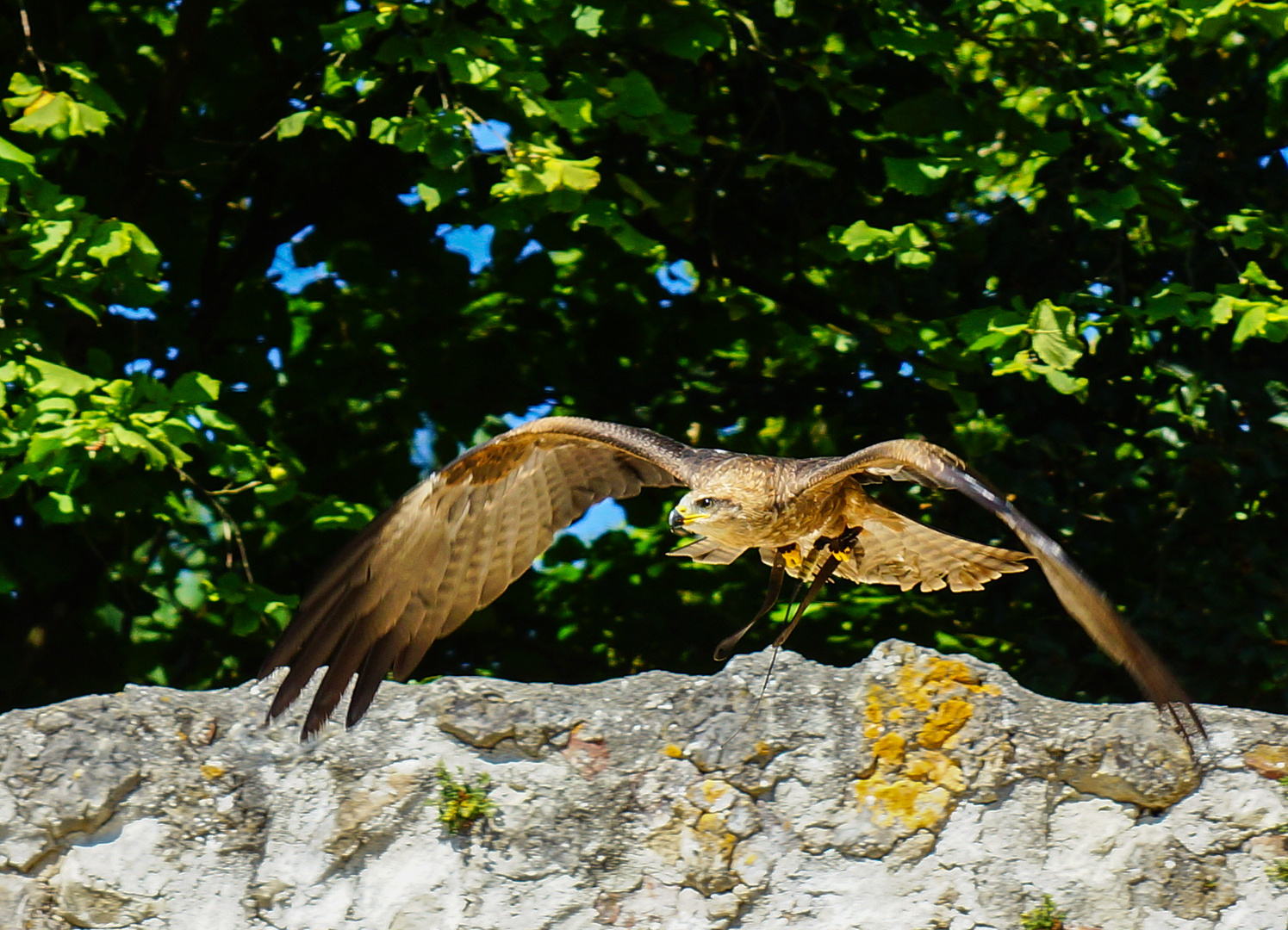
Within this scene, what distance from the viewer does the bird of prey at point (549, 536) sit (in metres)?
3.90

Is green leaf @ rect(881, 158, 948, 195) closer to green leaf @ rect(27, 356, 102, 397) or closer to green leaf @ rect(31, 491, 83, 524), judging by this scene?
green leaf @ rect(27, 356, 102, 397)

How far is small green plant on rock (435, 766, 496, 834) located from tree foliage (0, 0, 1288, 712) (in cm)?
121

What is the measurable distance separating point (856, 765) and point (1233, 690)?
6.46 ft

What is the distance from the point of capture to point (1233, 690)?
533 centimetres

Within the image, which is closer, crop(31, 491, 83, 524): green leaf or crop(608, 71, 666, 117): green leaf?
crop(31, 491, 83, 524): green leaf

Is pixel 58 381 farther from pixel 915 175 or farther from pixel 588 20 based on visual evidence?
pixel 915 175

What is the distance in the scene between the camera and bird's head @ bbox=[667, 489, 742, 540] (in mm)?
3885

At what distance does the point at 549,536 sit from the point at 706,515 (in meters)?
0.82

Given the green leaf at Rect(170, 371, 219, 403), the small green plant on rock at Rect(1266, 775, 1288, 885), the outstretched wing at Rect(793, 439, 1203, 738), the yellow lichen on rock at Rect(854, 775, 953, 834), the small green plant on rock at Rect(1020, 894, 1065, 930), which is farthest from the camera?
the green leaf at Rect(170, 371, 219, 403)

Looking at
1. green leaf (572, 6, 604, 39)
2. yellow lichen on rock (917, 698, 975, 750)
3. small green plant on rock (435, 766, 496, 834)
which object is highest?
green leaf (572, 6, 604, 39)

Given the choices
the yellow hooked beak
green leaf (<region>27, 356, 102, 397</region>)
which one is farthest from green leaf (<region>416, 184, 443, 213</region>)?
the yellow hooked beak

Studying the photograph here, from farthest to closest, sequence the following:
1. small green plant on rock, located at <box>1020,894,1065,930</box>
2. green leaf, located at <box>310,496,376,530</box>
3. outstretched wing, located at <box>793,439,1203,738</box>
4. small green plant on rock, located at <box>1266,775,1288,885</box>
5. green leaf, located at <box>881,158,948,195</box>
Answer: green leaf, located at <box>310,496,376,530</box> → green leaf, located at <box>881,158,948,195</box> → small green plant on rock, located at <box>1020,894,1065,930</box> → small green plant on rock, located at <box>1266,775,1288,885</box> → outstretched wing, located at <box>793,439,1203,738</box>

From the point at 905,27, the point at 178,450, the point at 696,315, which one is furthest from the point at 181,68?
the point at 905,27

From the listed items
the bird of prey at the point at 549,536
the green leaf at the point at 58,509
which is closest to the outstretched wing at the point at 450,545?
the bird of prey at the point at 549,536
